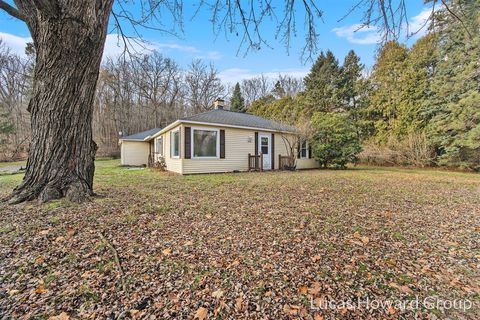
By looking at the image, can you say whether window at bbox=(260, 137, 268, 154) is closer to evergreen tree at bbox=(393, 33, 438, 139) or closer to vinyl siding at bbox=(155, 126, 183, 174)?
vinyl siding at bbox=(155, 126, 183, 174)

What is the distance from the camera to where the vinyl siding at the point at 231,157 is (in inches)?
358

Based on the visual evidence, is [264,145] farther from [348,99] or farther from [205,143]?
[348,99]

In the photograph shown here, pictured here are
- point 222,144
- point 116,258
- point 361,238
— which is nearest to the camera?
point 116,258

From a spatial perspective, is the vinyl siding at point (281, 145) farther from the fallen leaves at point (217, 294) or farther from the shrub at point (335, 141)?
the fallen leaves at point (217, 294)

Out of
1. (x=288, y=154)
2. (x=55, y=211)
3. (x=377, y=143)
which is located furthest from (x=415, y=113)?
(x=55, y=211)

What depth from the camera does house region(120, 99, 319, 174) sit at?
8.88 m

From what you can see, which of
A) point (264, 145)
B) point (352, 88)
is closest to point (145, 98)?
point (264, 145)

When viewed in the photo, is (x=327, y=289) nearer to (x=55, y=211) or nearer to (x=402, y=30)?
(x=55, y=211)

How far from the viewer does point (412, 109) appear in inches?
583

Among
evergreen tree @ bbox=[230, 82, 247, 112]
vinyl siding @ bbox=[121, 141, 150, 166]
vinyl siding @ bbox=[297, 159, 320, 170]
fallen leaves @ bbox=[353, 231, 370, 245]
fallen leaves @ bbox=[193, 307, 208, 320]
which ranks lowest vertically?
fallen leaves @ bbox=[193, 307, 208, 320]

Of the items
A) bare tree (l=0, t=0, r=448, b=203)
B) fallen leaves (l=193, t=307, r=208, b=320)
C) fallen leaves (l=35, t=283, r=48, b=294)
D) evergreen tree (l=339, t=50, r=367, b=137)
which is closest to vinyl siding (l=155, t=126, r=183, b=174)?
bare tree (l=0, t=0, r=448, b=203)

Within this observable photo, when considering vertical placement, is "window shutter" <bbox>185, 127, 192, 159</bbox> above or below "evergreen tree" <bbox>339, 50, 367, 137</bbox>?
below

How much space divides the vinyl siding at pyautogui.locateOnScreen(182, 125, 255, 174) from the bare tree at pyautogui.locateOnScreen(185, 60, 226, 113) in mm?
17207

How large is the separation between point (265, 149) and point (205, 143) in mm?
3570
